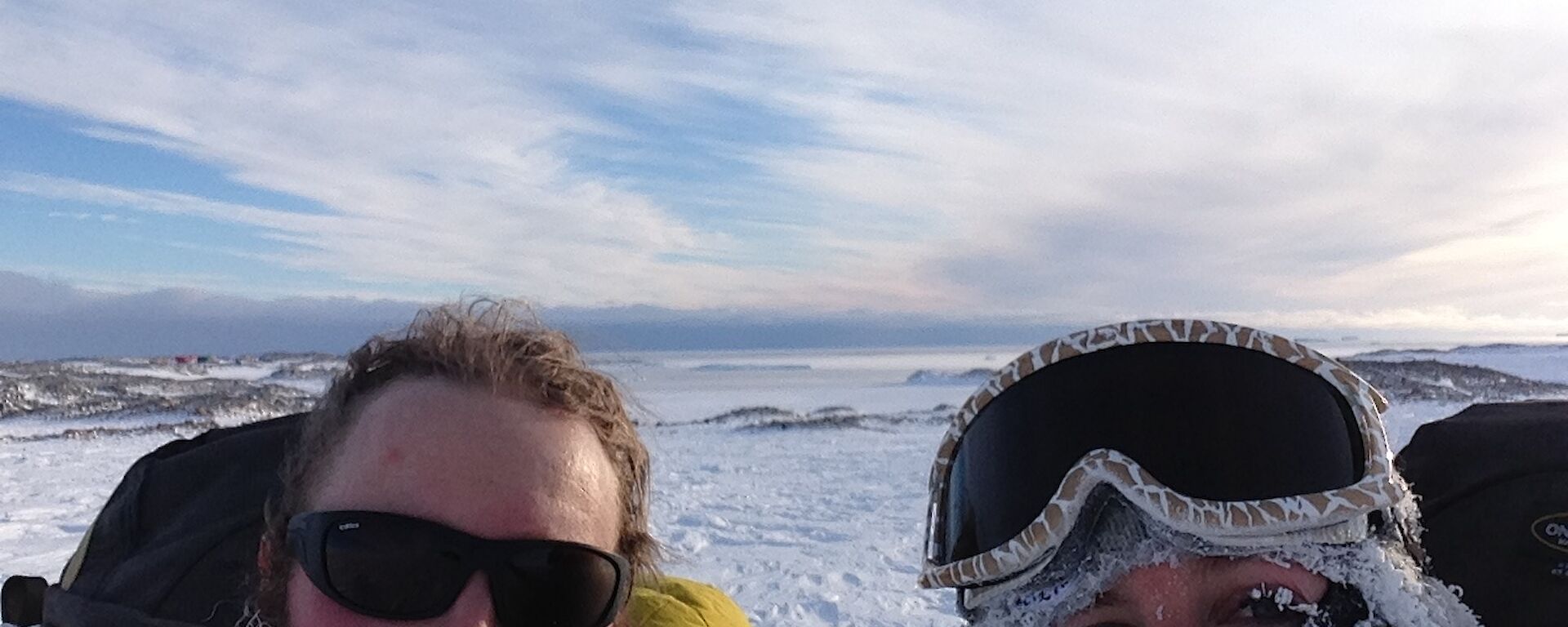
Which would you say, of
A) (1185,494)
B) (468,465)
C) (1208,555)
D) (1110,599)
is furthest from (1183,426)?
(468,465)

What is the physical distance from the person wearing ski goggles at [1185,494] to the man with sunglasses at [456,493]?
0.75 m

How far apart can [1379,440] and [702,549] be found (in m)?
6.14

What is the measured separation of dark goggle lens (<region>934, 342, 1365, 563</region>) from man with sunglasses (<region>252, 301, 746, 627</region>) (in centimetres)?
79

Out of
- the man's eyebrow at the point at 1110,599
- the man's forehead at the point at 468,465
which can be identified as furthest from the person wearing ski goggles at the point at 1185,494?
the man's forehead at the point at 468,465

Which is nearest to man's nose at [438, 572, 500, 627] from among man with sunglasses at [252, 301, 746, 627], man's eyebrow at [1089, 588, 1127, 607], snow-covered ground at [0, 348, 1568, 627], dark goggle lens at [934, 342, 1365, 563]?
man with sunglasses at [252, 301, 746, 627]

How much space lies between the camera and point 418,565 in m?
1.51

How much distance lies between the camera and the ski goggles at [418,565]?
4.96ft

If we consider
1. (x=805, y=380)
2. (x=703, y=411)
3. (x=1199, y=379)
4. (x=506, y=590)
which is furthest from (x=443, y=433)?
(x=805, y=380)

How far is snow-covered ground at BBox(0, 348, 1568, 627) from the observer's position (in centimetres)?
576

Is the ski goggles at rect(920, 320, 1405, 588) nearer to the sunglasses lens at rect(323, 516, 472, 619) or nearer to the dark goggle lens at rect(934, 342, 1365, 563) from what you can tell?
the dark goggle lens at rect(934, 342, 1365, 563)

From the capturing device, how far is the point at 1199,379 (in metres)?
1.65

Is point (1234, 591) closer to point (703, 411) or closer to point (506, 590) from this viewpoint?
point (506, 590)

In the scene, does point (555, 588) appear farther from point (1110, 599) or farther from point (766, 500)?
point (766, 500)

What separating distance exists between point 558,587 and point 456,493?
0.25 metres
